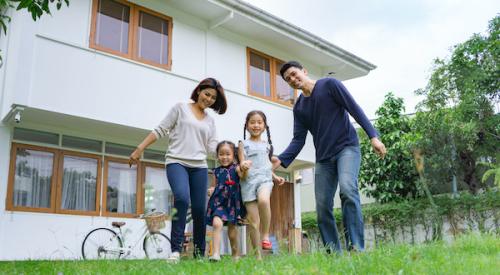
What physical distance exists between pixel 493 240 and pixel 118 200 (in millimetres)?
8004

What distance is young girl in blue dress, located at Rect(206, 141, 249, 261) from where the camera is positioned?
4.91 m

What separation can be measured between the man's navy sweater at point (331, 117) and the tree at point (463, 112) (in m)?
11.1

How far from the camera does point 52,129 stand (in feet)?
32.4

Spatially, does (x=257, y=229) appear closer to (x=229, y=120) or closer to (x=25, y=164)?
(x=25, y=164)

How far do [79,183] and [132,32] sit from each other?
333cm

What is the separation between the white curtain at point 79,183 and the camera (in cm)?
996

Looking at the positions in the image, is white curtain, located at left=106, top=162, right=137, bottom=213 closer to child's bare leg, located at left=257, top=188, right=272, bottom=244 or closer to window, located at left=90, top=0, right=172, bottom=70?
window, located at left=90, top=0, right=172, bottom=70

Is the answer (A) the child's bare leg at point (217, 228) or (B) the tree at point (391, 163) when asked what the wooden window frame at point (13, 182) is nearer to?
(A) the child's bare leg at point (217, 228)

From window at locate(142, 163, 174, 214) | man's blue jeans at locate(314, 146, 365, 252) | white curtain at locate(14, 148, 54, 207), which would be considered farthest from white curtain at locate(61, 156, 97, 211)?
man's blue jeans at locate(314, 146, 365, 252)

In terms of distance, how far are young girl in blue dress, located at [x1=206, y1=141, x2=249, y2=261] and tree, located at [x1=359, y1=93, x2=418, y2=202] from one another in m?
12.1

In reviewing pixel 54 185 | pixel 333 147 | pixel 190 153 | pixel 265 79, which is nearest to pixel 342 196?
pixel 333 147

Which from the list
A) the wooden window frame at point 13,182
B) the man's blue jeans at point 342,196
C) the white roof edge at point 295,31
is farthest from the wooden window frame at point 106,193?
the man's blue jeans at point 342,196

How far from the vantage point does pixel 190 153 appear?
16.0 feet

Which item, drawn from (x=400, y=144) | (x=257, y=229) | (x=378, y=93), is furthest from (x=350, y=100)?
(x=378, y=93)
